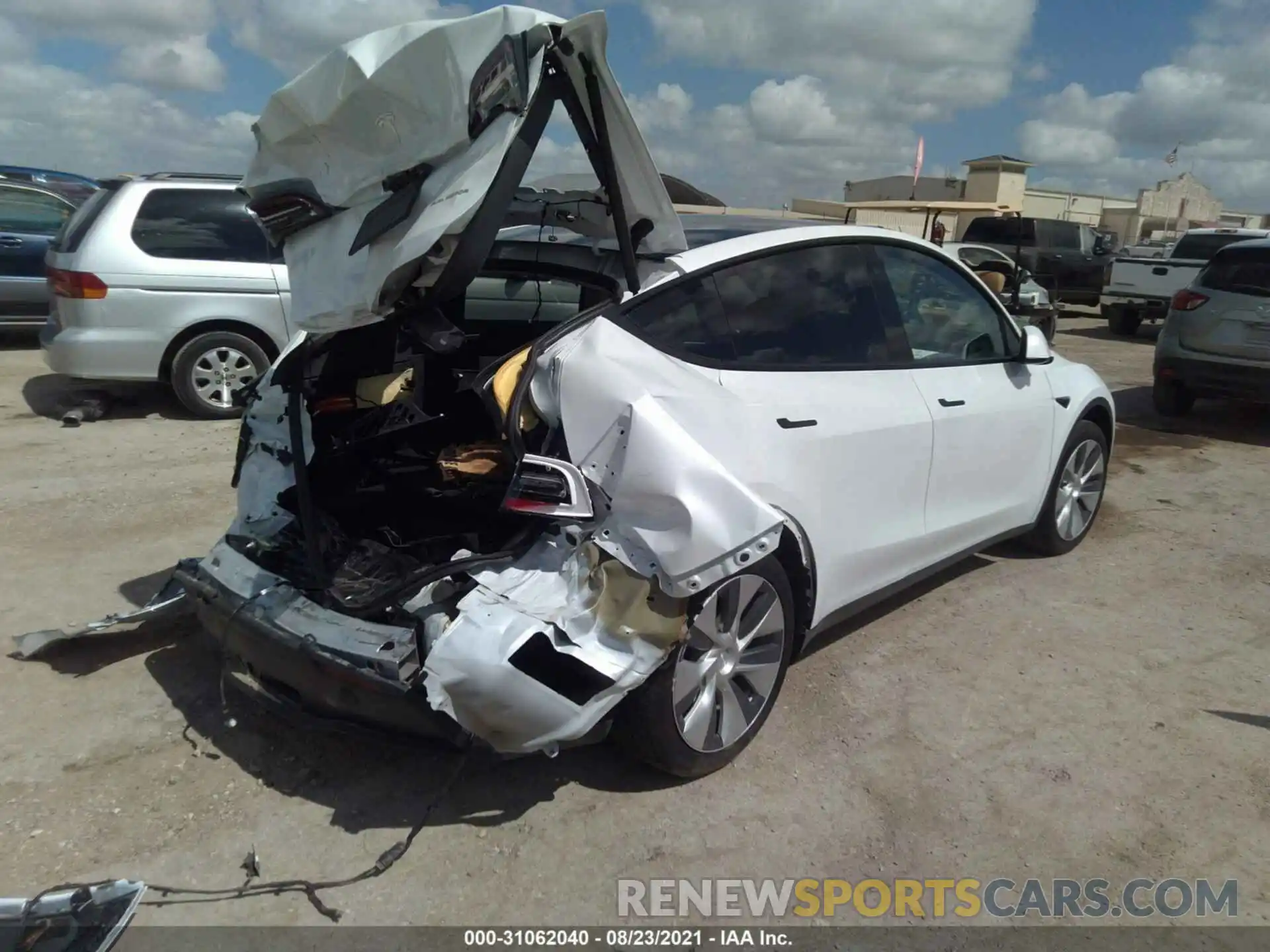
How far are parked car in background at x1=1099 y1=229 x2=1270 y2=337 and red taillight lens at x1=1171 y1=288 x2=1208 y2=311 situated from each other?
6.47m

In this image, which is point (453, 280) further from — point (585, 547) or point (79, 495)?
point (79, 495)

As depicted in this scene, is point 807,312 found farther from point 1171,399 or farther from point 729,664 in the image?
point 1171,399

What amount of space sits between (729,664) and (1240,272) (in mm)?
7683

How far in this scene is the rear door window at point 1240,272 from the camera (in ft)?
26.9

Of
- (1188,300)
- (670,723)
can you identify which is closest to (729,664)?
(670,723)

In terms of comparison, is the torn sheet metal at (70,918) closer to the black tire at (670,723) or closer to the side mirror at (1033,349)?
the black tire at (670,723)

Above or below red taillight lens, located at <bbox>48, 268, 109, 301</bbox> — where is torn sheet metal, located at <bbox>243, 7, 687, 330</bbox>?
above

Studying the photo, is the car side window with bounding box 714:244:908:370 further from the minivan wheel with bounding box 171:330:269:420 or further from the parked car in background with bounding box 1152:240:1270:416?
the parked car in background with bounding box 1152:240:1270:416

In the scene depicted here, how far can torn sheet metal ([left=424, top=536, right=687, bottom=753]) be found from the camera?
8.14 feet

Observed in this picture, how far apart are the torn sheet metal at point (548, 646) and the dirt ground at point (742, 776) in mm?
390

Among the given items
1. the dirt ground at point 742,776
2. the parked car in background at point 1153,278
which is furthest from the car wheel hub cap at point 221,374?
the parked car in background at point 1153,278

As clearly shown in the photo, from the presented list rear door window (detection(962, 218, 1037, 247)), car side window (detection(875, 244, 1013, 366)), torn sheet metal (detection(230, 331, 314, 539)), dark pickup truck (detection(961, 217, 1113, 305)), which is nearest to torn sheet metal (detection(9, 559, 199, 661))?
torn sheet metal (detection(230, 331, 314, 539))

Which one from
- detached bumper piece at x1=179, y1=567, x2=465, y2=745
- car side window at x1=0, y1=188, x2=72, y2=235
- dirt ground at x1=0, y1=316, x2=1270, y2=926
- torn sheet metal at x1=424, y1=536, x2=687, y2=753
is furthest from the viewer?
car side window at x1=0, y1=188, x2=72, y2=235

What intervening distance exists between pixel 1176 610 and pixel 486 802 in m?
3.56
